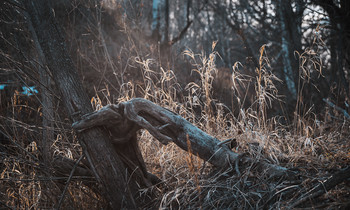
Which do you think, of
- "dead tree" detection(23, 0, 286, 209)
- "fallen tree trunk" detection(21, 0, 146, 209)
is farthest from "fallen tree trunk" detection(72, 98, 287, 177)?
"fallen tree trunk" detection(21, 0, 146, 209)

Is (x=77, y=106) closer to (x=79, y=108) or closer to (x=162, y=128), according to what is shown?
(x=79, y=108)

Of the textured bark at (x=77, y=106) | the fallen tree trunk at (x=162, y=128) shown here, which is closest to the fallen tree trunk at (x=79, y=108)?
the textured bark at (x=77, y=106)

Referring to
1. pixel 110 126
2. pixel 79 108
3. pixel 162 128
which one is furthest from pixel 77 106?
pixel 162 128

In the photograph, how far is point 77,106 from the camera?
1.99 metres

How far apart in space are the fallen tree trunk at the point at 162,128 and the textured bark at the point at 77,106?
0.12 metres

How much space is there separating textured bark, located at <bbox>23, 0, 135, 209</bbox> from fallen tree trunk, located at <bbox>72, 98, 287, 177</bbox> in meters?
0.12

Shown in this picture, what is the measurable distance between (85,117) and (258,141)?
4.78 feet

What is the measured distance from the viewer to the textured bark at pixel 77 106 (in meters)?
1.97

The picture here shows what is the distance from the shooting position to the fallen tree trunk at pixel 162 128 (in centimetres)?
198

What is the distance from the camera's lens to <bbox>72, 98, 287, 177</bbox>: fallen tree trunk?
1984 mm

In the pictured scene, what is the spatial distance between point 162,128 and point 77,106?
0.66m

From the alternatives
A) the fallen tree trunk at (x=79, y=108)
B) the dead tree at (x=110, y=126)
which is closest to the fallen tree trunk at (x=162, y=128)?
the dead tree at (x=110, y=126)

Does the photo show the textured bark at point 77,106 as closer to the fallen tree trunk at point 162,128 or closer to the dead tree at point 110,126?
the dead tree at point 110,126

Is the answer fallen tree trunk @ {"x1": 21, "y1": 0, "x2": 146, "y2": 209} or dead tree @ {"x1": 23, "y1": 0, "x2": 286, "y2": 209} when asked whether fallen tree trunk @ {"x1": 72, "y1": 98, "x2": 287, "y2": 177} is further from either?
fallen tree trunk @ {"x1": 21, "y1": 0, "x2": 146, "y2": 209}
